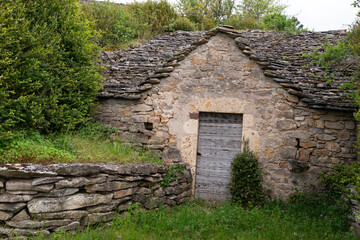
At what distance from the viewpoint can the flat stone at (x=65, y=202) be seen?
4102 mm

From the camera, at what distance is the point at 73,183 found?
4.39 m

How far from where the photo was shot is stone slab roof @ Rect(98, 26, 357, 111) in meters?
6.75

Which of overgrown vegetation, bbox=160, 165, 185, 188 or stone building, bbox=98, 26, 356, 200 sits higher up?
stone building, bbox=98, 26, 356, 200

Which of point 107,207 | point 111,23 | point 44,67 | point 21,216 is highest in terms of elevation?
point 111,23

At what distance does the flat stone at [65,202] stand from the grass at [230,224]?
0.38m

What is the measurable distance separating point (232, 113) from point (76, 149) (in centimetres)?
381

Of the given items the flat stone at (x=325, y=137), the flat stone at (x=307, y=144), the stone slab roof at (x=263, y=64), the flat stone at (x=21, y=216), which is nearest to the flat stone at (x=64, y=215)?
the flat stone at (x=21, y=216)

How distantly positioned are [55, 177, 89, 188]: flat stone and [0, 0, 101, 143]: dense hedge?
1.29 m

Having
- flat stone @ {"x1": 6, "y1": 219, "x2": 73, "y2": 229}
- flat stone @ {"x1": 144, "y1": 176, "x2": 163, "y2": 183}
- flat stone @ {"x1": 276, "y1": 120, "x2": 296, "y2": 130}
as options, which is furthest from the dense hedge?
flat stone @ {"x1": 276, "y1": 120, "x2": 296, "y2": 130}

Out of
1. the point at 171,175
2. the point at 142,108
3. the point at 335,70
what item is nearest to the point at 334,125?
the point at 335,70

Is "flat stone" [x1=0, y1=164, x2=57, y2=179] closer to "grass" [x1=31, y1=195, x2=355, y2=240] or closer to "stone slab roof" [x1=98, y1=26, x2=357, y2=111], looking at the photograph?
"grass" [x1=31, y1=195, x2=355, y2=240]

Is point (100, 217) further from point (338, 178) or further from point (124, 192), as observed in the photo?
point (338, 178)

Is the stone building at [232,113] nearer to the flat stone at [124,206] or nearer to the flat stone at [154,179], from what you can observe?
the flat stone at [154,179]

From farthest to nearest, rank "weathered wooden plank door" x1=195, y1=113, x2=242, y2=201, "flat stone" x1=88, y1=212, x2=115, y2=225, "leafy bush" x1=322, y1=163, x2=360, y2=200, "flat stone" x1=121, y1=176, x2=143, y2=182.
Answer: "weathered wooden plank door" x1=195, y1=113, x2=242, y2=201 → "leafy bush" x1=322, y1=163, x2=360, y2=200 → "flat stone" x1=121, y1=176, x2=143, y2=182 → "flat stone" x1=88, y1=212, x2=115, y2=225
